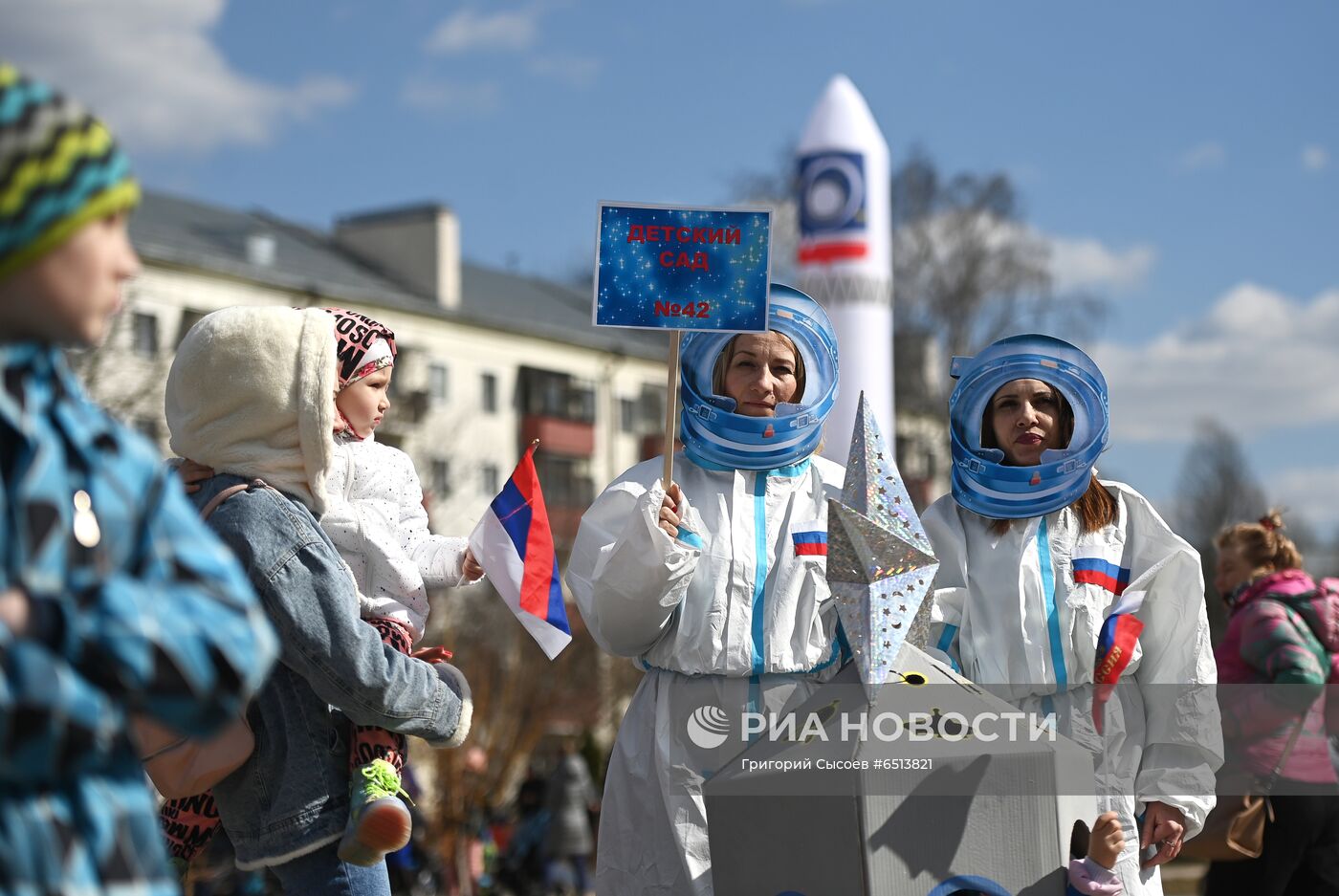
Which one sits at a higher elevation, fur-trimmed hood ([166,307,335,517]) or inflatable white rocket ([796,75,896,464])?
inflatable white rocket ([796,75,896,464])

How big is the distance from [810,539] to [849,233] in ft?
59.7

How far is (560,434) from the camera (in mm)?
47750

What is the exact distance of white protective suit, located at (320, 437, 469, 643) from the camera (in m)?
3.82

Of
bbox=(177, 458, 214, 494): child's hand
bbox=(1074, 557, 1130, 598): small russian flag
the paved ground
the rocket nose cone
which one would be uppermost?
the rocket nose cone

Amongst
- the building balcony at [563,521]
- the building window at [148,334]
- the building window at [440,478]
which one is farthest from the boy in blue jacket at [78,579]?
the building window at [148,334]

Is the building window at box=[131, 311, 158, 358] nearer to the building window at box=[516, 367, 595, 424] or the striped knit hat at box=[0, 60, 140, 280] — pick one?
the building window at box=[516, 367, 595, 424]

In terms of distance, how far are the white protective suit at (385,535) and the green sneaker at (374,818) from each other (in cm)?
40

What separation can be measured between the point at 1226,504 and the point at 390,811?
7053 centimetres

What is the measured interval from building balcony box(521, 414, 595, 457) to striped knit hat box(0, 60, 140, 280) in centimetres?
4430

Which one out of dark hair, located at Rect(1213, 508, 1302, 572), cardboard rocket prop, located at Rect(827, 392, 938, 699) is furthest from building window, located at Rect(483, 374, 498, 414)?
cardboard rocket prop, located at Rect(827, 392, 938, 699)

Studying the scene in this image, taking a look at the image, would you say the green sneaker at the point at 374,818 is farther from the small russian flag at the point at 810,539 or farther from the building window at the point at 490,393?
the building window at the point at 490,393

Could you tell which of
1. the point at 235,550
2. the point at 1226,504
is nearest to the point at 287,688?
the point at 235,550

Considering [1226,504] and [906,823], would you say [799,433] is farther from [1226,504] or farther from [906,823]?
[1226,504]

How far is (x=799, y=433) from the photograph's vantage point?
14.6 feet
